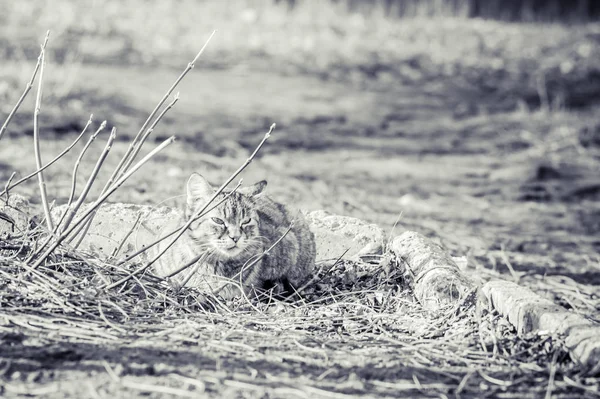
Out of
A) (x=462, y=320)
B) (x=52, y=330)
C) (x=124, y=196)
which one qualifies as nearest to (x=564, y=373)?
(x=462, y=320)

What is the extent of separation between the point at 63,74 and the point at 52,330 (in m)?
7.53

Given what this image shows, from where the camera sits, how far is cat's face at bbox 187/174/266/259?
164 inches

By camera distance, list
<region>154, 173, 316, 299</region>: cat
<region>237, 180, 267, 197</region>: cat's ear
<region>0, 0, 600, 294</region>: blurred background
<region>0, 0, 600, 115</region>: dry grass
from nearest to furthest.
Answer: <region>154, 173, 316, 299</region>: cat, <region>237, 180, 267, 197</region>: cat's ear, <region>0, 0, 600, 294</region>: blurred background, <region>0, 0, 600, 115</region>: dry grass

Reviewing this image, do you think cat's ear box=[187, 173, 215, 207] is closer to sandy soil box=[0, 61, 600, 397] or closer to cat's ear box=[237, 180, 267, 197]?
cat's ear box=[237, 180, 267, 197]

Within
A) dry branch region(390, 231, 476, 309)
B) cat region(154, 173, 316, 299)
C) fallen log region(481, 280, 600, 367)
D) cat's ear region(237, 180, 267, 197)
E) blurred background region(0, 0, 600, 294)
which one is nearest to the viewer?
fallen log region(481, 280, 600, 367)

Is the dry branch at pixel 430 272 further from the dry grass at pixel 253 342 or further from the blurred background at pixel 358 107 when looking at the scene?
the blurred background at pixel 358 107

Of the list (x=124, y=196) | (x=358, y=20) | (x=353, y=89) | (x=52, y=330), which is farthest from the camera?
(x=358, y=20)

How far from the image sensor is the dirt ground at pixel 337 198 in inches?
115

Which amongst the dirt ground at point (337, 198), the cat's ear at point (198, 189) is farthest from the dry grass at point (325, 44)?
the cat's ear at point (198, 189)

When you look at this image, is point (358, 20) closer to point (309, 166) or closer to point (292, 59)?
point (292, 59)

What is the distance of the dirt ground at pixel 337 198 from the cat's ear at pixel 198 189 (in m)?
0.17

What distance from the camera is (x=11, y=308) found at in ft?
10.7

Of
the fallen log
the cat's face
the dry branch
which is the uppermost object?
the cat's face

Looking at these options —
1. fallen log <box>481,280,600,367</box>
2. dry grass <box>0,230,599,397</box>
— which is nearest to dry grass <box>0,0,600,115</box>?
fallen log <box>481,280,600,367</box>
